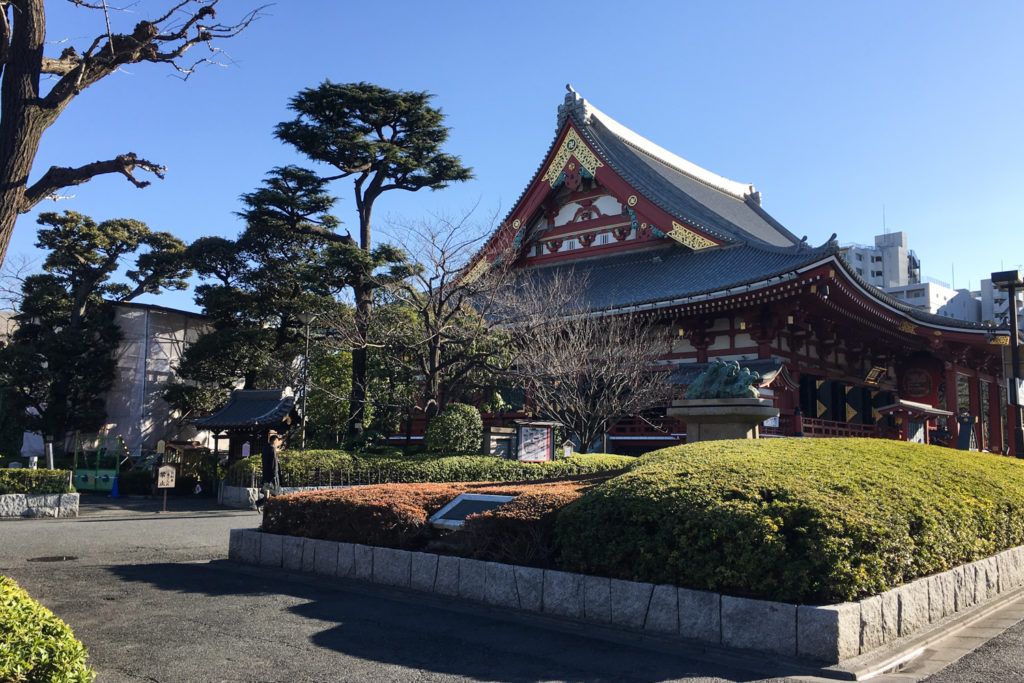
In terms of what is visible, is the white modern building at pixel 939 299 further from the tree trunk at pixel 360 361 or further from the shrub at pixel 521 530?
the shrub at pixel 521 530

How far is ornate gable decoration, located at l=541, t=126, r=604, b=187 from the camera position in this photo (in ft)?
100

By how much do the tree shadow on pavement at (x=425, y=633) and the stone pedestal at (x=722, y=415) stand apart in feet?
23.3

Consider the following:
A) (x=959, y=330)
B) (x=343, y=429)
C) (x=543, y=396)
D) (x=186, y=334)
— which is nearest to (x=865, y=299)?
(x=959, y=330)

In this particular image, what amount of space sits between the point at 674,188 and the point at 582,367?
13.6m

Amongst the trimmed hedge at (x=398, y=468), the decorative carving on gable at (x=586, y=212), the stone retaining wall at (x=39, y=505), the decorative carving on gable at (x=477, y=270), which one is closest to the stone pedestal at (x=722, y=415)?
the trimmed hedge at (x=398, y=468)

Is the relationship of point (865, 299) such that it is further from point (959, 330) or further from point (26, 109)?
point (26, 109)

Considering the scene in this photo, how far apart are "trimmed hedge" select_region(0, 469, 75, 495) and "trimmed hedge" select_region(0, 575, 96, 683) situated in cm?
1459

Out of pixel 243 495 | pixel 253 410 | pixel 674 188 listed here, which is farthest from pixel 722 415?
pixel 674 188

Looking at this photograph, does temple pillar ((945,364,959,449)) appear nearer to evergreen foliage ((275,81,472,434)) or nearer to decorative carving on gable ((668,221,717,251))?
decorative carving on gable ((668,221,717,251))

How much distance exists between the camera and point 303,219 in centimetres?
2547

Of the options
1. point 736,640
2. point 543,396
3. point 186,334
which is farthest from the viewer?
point 186,334

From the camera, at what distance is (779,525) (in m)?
6.43

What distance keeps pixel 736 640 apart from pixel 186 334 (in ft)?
108

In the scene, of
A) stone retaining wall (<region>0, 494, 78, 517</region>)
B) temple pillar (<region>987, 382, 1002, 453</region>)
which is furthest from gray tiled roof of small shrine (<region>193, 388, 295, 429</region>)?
temple pillar (<region>987, 382, 1002, 453</region>)
